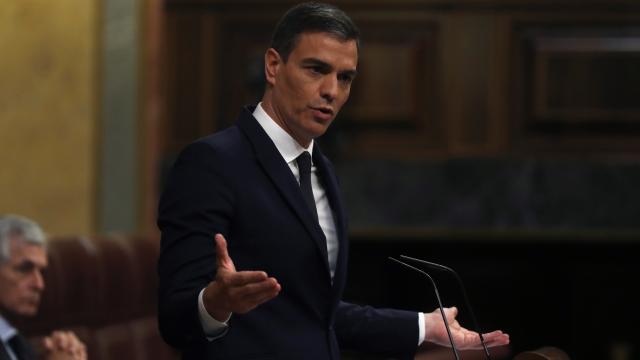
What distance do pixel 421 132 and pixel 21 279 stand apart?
1.81 meters

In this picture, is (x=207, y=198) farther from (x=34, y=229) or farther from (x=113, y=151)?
(x=113, y=151)

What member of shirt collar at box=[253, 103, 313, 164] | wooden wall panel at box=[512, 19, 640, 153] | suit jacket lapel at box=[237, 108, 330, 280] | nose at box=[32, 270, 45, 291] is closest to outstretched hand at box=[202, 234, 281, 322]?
suit jacket lapel at box=[237, 108, 330, 280]

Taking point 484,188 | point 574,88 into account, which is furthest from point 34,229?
point 574,88

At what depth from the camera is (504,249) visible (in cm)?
477

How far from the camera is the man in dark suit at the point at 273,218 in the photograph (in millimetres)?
1621

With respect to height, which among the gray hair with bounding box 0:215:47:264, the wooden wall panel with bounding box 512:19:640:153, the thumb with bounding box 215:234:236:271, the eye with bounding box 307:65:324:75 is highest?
the eye with bounding box 307:65:324:75

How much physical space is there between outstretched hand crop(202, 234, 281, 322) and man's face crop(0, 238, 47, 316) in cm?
193

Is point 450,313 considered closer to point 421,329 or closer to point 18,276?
point 421,329

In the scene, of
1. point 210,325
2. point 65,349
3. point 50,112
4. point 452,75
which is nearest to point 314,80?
point 210,325

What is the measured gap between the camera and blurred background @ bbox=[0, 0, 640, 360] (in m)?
4.62

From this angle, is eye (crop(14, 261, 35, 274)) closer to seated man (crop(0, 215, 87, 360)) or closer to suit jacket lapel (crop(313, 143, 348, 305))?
seated man (crop(0, 215, 87, 360))

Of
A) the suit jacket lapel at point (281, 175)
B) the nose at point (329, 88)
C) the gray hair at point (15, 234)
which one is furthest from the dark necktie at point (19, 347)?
the nose at point (329, 88)

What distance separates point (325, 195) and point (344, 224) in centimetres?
5

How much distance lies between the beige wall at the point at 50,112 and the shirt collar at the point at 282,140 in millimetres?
3027
